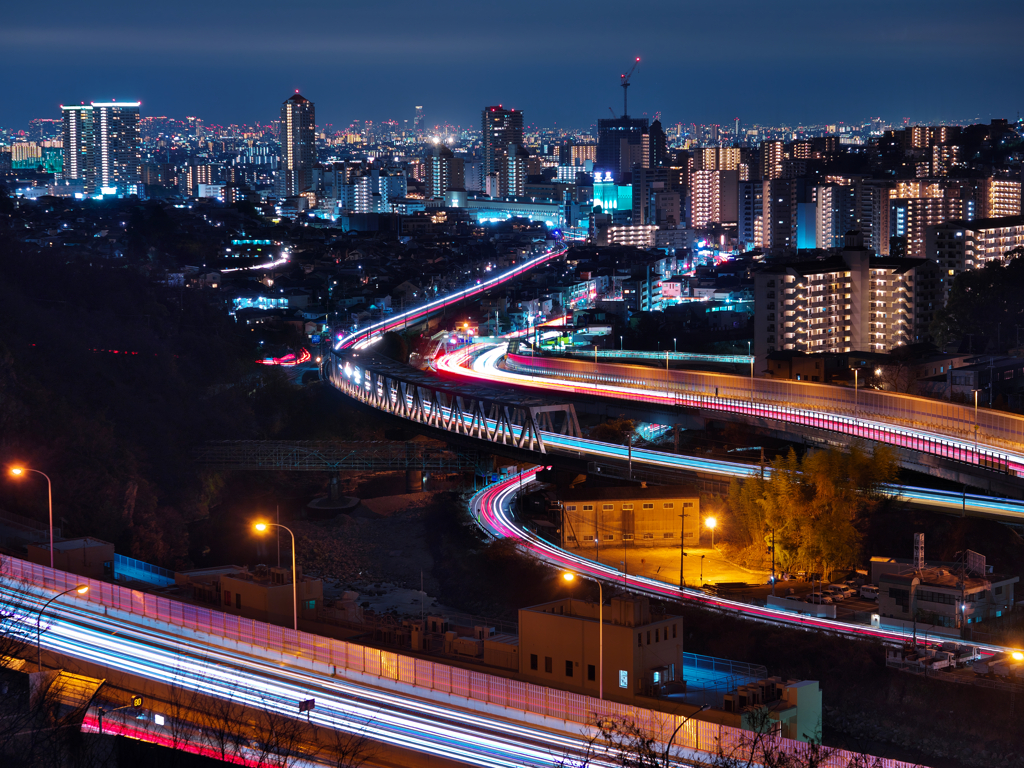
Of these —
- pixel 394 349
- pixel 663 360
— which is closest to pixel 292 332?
pixel 394 349

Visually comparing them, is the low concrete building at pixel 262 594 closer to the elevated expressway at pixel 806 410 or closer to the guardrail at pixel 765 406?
the elevated expressway at pixel 806 410

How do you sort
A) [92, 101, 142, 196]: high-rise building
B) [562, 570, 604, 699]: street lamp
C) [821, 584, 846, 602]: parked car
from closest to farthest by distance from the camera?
[562, 570, 604, 699]: street lamp
[821, 584, 846, 602]: parked car
[92, 101, 142, 196]: high-rise building

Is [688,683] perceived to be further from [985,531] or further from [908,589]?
[985,531]

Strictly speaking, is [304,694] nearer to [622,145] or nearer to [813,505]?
[813,505]

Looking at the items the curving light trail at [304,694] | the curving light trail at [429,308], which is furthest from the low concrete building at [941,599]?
the curving light trail at [429,308]

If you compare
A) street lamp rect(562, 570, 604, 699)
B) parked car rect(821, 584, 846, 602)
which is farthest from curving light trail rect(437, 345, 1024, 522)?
street lamp rect(562, 570, 604, 699)

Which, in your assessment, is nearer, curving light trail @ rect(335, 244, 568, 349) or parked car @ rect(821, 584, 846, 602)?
→ parked car @ rect(821, 584, 846, 602)

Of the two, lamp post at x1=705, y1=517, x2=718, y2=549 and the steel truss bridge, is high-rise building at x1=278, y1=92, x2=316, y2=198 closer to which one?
the steel truss bridge
